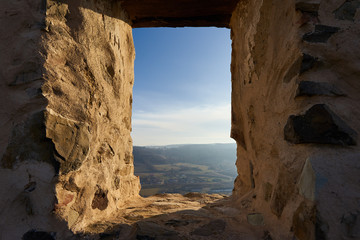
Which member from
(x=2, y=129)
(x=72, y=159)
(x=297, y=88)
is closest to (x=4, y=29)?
(x=2, y=129)

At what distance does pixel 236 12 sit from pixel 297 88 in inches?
54.5

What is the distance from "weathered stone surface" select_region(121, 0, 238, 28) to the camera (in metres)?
2.04

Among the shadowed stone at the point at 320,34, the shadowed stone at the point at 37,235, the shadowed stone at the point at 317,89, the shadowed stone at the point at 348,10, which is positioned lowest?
the shadowed stone at the point at 37,235

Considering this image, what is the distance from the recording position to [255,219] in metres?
1.42

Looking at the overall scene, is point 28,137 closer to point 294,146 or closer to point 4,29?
point 4,29

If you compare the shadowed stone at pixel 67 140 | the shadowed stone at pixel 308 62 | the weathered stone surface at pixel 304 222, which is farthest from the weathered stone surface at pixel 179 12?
the weathered stone surface at pixel 304 222

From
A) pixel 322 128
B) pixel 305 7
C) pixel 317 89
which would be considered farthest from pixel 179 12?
pixel 322 128

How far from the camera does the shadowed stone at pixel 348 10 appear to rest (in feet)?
3.74

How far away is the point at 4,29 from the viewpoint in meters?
1.31

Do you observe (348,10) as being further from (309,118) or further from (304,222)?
(304,222)

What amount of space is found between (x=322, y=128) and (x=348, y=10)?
69cm

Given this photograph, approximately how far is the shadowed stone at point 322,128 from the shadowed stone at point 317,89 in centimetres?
7

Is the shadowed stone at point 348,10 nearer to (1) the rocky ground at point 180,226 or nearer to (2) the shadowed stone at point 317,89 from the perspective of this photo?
(2) the shadowed stone at point 317,89

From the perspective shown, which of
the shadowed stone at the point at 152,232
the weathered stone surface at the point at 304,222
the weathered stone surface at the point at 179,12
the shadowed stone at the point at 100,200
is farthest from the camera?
the weathered stone surface at the point at 179,12
